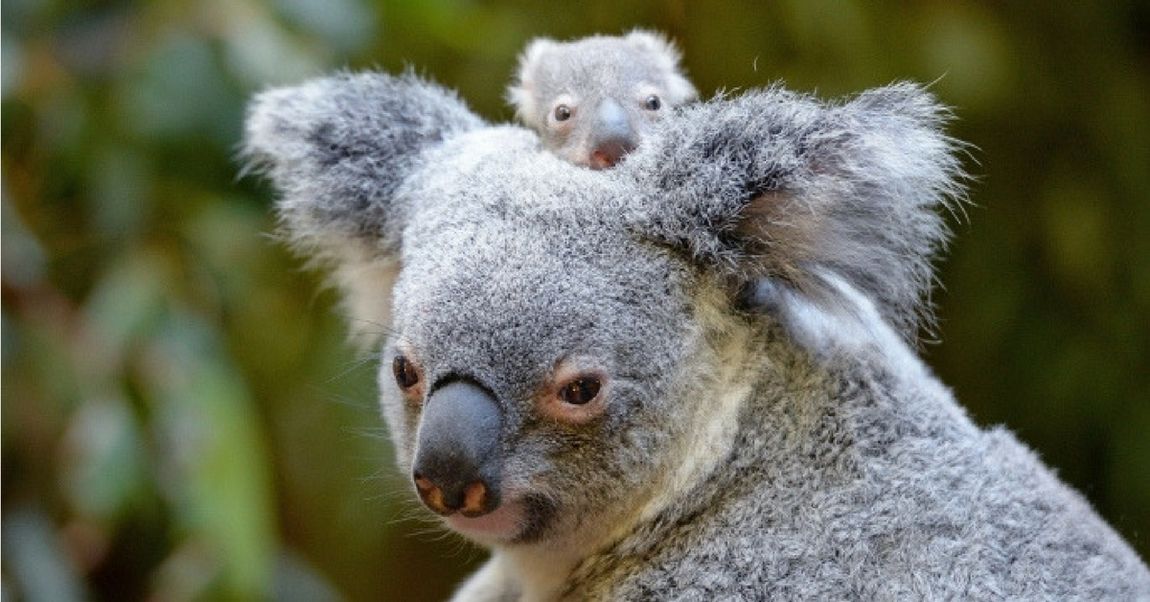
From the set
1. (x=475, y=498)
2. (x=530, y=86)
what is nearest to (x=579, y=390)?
(x=475, y=498)

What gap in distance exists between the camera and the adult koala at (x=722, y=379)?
4.88 feet

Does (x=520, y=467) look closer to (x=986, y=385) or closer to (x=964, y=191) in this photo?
(x=964, y=191)

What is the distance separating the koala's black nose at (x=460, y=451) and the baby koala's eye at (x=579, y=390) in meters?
0.08

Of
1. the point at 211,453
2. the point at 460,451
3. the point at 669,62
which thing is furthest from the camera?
the point at 211,453

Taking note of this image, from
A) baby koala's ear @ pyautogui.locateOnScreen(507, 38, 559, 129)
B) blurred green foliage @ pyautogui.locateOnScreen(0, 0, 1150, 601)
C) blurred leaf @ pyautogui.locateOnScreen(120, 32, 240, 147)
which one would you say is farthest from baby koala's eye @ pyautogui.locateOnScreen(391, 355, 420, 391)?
blurred leaf @ pyautogui.locateOnScreen(120, 32, 240, 147)

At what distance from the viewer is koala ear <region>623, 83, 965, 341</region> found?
4.84ft

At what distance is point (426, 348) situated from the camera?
1536 millimetres

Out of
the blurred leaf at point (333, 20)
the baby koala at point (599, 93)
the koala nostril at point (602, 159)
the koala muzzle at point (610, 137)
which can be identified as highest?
the blurred leaf at point (333, 20)

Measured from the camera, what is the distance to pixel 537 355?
1483mm

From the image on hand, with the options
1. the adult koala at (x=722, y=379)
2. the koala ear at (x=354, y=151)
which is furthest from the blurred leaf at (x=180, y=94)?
the adult koala at (x=722, y=379)

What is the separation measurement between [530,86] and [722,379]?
51 centimetres

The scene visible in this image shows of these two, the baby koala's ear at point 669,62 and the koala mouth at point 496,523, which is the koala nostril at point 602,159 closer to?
the baby koala's ear at point 669,62

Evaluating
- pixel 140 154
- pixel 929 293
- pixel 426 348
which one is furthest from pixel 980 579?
pixel 140 154

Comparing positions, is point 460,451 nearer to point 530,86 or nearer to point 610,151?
point 610,151
